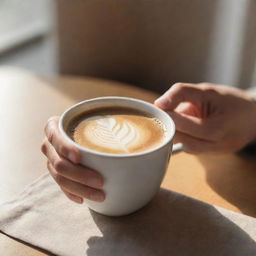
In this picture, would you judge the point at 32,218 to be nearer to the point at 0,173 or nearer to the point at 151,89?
the point at 0,173

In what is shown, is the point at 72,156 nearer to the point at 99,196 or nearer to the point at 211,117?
the point at 99,196

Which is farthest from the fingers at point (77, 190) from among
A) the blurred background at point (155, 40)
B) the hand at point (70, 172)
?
the blurred background at point (155, 40)

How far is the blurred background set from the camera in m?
1.20

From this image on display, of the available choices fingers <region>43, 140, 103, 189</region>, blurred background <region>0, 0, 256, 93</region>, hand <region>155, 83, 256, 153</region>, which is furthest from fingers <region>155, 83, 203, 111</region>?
blurred background <region>0, 0, 256, 93</region>

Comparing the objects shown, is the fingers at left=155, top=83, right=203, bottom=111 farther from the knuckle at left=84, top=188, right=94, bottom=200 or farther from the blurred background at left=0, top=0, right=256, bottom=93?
the blurred background at left=0, top=0, right=256, bottom=93

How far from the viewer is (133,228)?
22.9 inches

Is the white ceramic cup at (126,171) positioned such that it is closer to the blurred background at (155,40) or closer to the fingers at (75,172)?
the fingers at (75,172)

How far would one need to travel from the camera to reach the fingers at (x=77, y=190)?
1.85ft

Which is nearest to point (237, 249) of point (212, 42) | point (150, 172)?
point (150, 172)

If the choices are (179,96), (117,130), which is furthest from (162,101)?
(117,130)

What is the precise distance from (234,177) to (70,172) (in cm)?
31

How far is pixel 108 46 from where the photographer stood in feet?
4.01

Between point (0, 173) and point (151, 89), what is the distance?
73cm

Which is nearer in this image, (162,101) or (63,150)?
(63,150)
